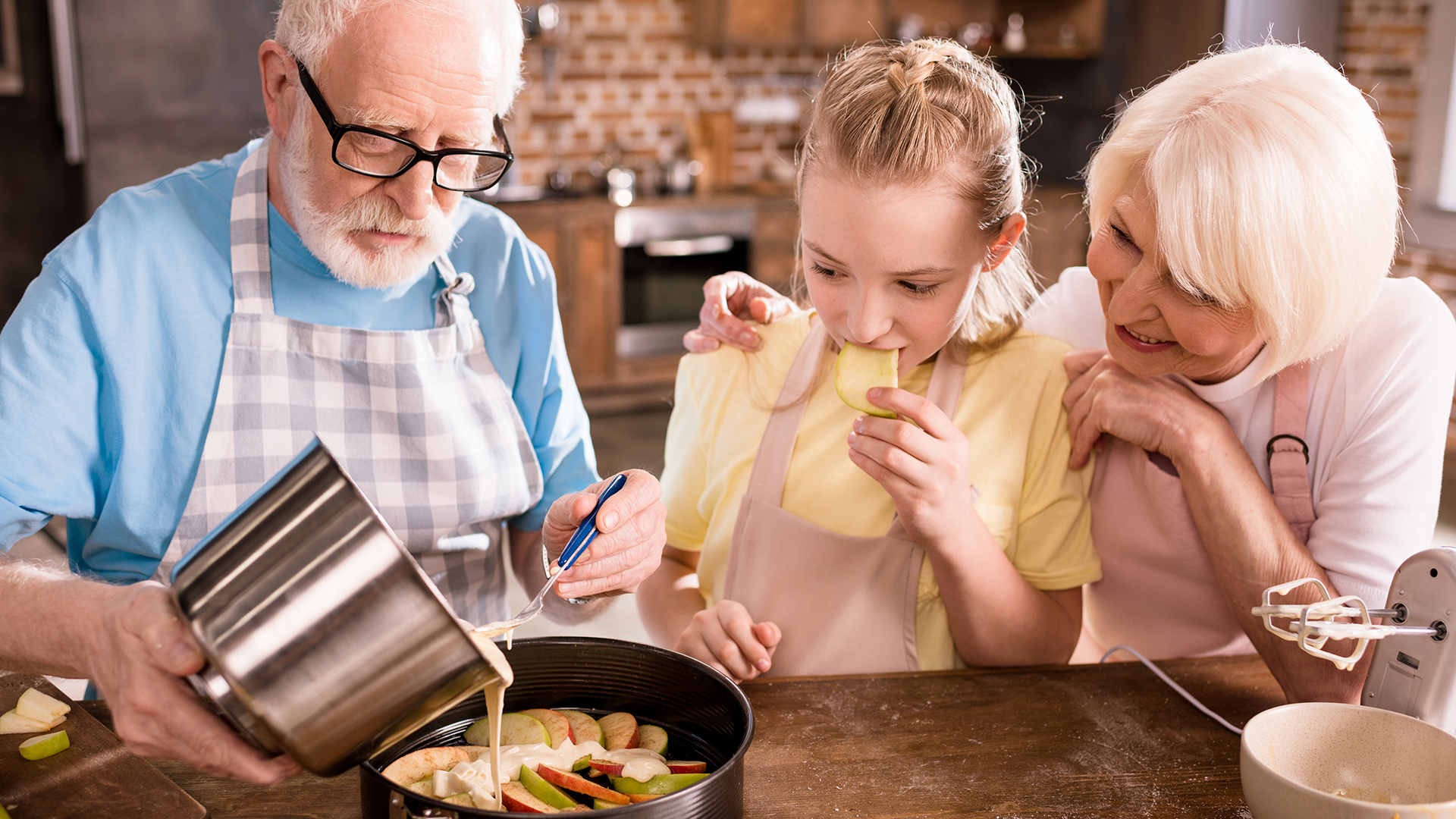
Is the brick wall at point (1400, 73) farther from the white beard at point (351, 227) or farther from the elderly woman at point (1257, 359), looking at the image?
the white beard at point (351, 227)

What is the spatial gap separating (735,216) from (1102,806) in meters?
4.73

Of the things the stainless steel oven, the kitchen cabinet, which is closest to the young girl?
the stainless steel oven

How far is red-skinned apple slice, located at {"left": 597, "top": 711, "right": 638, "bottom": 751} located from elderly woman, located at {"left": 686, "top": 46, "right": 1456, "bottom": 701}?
0.71 metres

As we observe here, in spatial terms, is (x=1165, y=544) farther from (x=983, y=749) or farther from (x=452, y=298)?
(x=452, y=298)

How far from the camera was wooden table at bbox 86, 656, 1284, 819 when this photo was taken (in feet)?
3.62

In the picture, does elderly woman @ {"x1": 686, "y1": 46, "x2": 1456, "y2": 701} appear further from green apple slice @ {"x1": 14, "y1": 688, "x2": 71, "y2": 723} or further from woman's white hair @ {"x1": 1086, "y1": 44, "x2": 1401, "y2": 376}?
green apple slice @ {"x1": 14, "y1": 688, "x2": 71, "y2": 723}

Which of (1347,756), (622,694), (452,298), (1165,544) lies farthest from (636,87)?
(1347,756)

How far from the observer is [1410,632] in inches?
43.1

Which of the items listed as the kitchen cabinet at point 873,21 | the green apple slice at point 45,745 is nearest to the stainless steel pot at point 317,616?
the green apple slice at point 45,745

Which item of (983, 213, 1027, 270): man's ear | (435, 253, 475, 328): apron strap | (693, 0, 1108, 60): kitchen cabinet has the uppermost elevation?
(693, 0, 1108, 60): kitchen cabinet

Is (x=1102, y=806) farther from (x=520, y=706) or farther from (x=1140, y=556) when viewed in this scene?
(x=520, y=706)

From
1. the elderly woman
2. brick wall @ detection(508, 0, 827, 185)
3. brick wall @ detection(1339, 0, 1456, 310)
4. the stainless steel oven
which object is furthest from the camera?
brick wall @ detection(508, 0, 827, 185)

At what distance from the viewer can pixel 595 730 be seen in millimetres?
1166

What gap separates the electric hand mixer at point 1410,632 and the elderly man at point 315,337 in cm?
72
